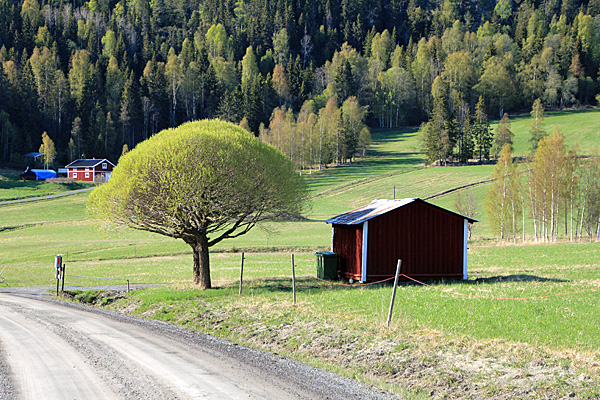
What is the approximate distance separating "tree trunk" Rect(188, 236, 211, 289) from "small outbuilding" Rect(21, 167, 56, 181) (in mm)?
91171

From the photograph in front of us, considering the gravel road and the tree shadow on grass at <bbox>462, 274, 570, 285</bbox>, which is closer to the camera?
the gravel road

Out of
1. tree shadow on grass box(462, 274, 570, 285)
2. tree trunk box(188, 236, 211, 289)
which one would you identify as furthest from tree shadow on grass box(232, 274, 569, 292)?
tree trunk box(188, 236, 211, 289)

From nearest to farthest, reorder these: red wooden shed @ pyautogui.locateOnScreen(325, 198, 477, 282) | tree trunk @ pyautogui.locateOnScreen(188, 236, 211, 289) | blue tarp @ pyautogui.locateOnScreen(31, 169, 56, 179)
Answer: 1. tree trunk @ pyautogui.locateOnScreen(188, 236, 211, 289)
2. red wooden shed @ pyautogui.locateOnScreen(325, 198, 477, 282)
3. blue tarp @ pyautogui.locateOnScreen(31, 169, 56, 179)

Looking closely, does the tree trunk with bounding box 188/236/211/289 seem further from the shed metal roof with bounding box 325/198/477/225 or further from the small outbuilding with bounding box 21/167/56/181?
the small outbuilding with bounding box 21/167/56/181

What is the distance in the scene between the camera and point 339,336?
1409cm

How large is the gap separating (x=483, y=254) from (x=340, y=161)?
78.4 meters

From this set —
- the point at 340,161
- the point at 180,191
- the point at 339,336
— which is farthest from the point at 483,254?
the point at 340,161

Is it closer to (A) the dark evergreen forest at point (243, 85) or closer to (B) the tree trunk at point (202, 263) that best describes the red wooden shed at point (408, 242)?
(B) the tree trunk at point (202, 263)

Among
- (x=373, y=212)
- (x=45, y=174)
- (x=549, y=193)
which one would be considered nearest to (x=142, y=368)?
(x=373, y=212)

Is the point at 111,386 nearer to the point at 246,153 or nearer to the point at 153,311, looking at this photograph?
the point at 153,311

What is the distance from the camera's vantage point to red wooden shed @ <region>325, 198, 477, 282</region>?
25.5 metres

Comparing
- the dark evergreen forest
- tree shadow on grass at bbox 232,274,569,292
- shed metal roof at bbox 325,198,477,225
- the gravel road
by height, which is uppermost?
the dark evergreen forest

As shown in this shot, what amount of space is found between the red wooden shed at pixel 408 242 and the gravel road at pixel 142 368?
11007 mm

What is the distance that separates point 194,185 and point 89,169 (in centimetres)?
9857
